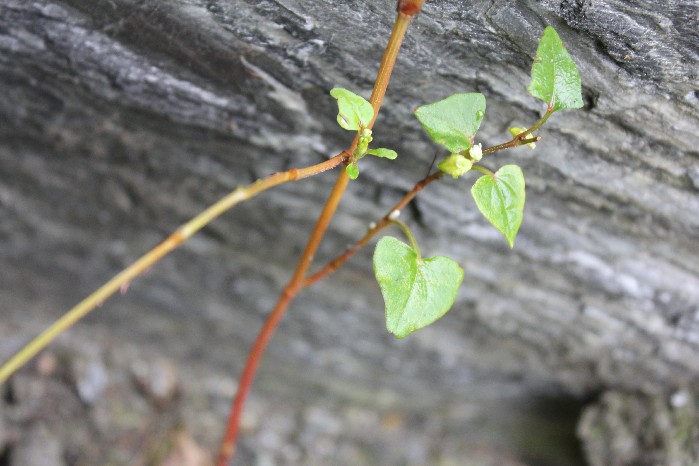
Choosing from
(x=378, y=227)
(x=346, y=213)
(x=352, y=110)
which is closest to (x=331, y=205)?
(x=378, y=227)

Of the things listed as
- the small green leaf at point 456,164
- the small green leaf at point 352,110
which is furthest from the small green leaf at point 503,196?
the small green leaf at point 352,110

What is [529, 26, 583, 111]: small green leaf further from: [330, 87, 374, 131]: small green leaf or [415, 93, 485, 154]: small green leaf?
[330, 87, 374, 131]: small green leaf

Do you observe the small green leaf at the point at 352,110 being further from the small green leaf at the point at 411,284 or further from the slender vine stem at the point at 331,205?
the small green leaf at the point at 411,284

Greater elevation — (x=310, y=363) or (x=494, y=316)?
(x=494, y=316)

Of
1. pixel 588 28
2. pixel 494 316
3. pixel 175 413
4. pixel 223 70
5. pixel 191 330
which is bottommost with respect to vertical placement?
pixel 175 413

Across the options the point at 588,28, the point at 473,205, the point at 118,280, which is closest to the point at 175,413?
the point at 473,205

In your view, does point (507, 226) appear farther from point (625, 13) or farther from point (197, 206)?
point (197, 206)

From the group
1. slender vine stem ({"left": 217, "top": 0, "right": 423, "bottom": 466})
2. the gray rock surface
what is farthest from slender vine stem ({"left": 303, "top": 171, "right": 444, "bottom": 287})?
the gray rock surface
